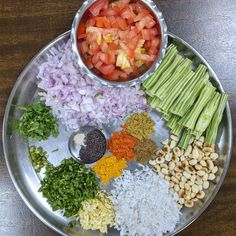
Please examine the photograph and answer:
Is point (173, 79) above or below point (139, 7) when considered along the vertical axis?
below

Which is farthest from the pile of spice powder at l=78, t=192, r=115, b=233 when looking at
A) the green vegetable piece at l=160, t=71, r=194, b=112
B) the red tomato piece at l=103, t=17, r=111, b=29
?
the red tomato piece at l=103, t=17, r=111, b=29

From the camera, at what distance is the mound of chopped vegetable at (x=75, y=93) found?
7.58ft

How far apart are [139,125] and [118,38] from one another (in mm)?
520

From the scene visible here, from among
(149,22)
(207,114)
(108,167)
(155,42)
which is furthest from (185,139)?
(149,22)

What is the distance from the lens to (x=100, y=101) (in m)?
2.34

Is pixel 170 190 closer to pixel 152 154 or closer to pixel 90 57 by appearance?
pixel 152 154

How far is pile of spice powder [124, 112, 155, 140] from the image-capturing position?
2371 mm

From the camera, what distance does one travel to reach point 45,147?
7.98ft

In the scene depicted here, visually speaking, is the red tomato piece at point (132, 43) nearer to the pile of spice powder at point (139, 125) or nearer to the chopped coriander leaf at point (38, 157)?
the pile of spice powder at point (139, 125)

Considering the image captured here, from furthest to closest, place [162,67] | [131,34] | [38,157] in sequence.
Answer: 1. [38,157]
2. [162,67]
3. [131,34]

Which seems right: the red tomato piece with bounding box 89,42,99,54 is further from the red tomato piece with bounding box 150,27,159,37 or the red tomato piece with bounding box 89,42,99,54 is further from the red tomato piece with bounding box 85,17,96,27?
the red tomato piece with bounding box 150,27,159,37

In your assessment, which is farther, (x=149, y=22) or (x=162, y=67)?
(x=162, y=67)

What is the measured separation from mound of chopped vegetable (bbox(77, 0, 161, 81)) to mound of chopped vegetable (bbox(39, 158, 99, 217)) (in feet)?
1.87

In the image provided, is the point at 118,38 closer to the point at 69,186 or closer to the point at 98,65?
the point at 98,65
